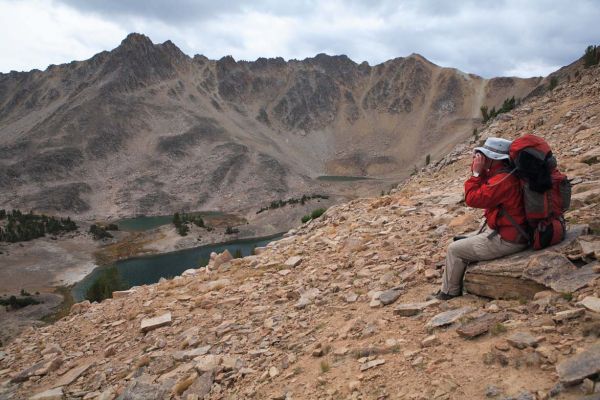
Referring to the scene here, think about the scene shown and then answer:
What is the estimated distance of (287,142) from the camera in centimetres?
18700

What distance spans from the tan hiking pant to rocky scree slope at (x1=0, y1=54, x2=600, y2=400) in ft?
1.03

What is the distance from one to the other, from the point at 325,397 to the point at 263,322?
3.33 meters

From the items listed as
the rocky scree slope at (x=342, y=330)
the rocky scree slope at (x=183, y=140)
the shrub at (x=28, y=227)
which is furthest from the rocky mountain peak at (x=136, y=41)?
the rocky scree slope at (x=342, y=330)

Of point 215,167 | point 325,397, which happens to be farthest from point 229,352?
point 215,167

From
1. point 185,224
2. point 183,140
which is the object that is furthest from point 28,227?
point 183,140

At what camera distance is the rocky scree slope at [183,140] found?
132 meters

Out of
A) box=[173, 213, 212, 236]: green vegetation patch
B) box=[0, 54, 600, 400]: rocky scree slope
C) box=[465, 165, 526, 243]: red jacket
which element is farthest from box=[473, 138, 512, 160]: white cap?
box=[173, 213, 212, 236]: green vegetation patch

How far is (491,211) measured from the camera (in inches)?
260

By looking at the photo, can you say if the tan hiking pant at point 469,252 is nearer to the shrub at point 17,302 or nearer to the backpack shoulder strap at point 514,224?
the backpack shoulder strap at point 514,224

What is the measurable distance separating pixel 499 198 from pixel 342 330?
10.5ft

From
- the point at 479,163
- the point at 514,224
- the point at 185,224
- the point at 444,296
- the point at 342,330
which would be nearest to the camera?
the point at 514,224

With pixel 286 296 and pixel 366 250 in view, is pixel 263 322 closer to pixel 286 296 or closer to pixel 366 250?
pixel 286 296

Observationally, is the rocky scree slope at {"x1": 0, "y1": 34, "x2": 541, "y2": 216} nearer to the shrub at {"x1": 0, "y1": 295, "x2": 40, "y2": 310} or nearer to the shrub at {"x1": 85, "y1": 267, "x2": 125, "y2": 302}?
the shrub at {"x1": 0, "y1": 295, "x2": 40, "y2": 310}

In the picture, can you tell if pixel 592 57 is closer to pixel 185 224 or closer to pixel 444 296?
pixel 444 296
